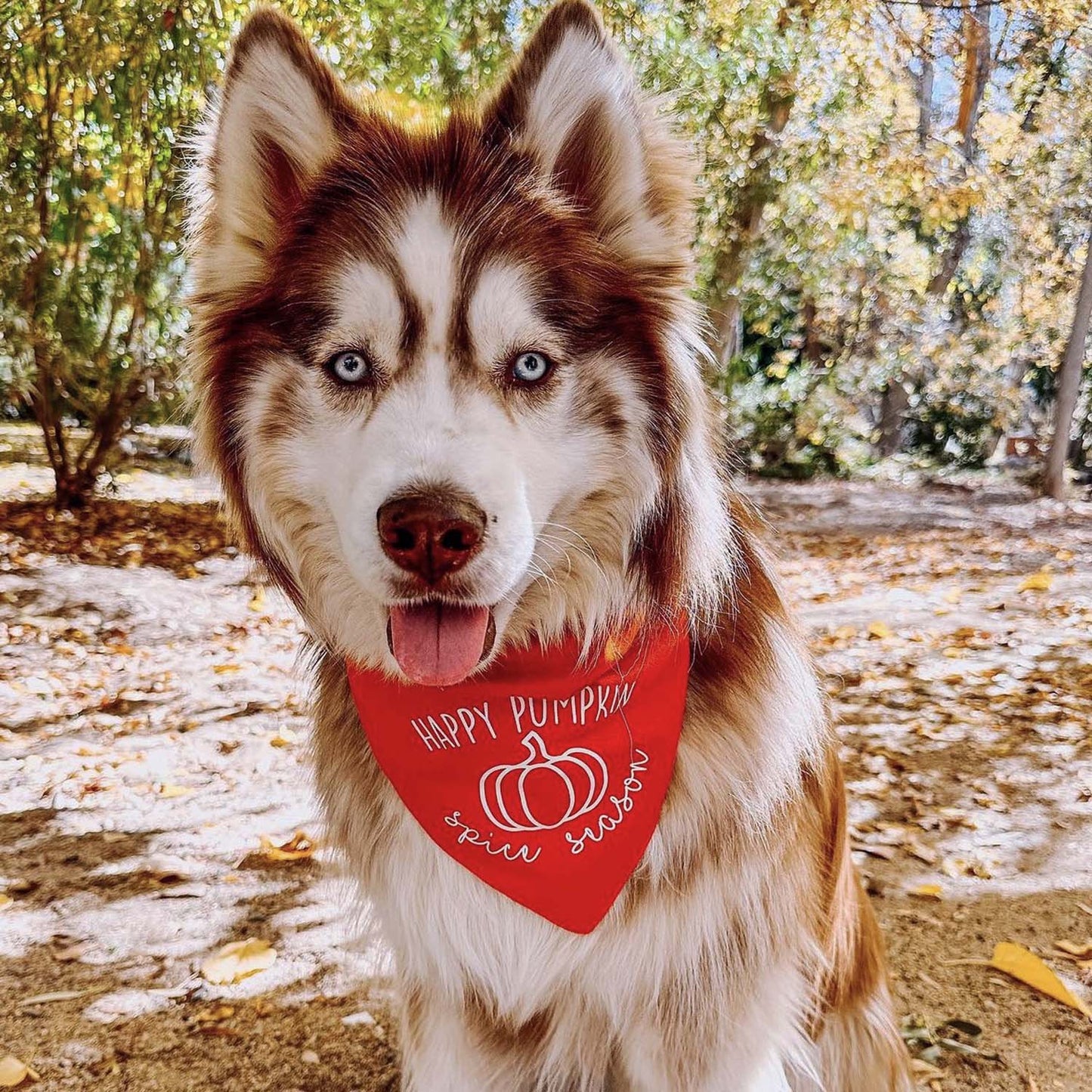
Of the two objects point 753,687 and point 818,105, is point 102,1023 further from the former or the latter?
point 818,105

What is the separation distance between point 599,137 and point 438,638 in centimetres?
108

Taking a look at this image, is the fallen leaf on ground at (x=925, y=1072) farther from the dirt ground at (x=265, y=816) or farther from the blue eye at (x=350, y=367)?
the blue eye at (x=350, y=367)

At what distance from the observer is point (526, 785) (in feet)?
7.11

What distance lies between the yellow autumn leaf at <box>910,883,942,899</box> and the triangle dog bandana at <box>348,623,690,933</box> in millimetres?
1858

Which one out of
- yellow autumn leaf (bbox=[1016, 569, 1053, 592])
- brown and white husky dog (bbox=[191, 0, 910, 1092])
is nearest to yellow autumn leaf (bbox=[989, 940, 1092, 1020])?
brown and white husky dog (bbox=[191, 0, 910, 1092])

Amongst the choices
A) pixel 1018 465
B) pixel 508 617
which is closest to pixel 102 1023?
pixel 508 617

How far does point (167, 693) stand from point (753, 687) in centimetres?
382

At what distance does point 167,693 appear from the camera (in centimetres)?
500

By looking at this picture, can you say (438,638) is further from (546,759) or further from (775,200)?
(775,200)

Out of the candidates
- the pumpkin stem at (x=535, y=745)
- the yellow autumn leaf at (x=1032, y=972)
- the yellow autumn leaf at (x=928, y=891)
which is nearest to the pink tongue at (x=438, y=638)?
the pumpkin stem at (x=535, y=745)

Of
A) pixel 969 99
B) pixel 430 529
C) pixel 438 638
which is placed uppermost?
pixel 969 99

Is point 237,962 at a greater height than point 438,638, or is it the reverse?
point 438,638

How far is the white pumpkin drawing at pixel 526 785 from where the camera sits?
2131 millimetres

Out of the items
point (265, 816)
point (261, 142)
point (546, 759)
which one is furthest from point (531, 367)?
point (265, 816)
